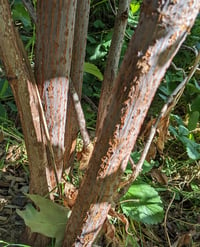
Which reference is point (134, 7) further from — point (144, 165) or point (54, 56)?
point (54, 56)

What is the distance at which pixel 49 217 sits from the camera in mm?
974

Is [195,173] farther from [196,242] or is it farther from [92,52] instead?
[92,52]

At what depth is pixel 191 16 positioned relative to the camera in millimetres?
576

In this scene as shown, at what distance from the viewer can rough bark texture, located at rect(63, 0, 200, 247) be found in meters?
0.56

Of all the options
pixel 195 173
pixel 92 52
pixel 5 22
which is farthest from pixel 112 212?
pixel 92 52

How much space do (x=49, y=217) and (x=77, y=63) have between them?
472 mm

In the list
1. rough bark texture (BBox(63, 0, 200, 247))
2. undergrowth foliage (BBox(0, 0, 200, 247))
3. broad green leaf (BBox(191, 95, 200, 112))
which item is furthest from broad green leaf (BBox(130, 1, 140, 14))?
rough bark texture (BBox(63, 0, 200, 247))

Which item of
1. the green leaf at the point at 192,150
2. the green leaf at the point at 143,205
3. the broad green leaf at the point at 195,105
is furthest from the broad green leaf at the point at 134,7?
the green leaf at the point at 143,205

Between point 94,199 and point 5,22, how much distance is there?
0.46 metres

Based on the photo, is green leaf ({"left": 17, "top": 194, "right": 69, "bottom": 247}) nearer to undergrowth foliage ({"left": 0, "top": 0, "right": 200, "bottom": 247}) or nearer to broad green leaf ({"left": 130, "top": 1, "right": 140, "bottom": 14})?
undergrowth foliage ({"left": 0, "top": 0, "right": 200, "bottom": 247})

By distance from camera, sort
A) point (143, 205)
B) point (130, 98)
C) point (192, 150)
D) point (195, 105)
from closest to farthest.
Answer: point (130, 98)
point (143, 205)
point (192, 150)
point (195, 105)

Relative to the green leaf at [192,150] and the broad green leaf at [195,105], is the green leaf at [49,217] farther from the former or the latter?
the broad green leaf at [195,105]

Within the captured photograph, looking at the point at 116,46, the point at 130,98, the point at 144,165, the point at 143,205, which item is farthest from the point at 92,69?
the point at 130,98

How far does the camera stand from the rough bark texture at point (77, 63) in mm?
992
